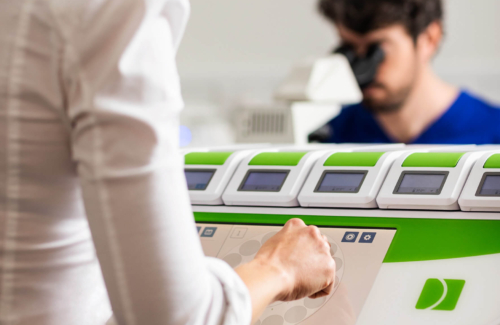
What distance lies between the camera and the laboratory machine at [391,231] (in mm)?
749

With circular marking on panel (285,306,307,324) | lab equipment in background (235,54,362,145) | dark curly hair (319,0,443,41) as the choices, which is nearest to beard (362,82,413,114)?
dark curly hair (319,0,443,41)

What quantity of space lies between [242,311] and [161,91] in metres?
0.23

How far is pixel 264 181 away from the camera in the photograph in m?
0.94

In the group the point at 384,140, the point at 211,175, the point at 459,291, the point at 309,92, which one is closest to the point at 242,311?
the point at 459,291

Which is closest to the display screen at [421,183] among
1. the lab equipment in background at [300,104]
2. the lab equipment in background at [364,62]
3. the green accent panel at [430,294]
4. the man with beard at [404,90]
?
the green accent panel at [430,294]

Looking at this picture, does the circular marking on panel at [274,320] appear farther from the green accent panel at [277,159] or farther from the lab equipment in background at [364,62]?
the lab equipment in background at [364,62]

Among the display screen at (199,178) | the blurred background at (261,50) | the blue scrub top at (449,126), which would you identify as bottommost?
the blurred background at (261,50)

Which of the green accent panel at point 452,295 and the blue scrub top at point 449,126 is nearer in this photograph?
the green accent panel at point 452,295

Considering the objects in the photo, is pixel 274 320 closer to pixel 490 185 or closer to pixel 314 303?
pixel 314 303

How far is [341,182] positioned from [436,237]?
17 cm

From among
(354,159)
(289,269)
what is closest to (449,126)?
(354,159)

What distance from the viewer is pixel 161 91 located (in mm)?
484

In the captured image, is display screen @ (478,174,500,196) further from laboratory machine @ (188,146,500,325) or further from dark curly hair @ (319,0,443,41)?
dark curly hair @ (319,0,443,41)

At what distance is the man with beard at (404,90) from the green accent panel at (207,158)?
1017 mm
